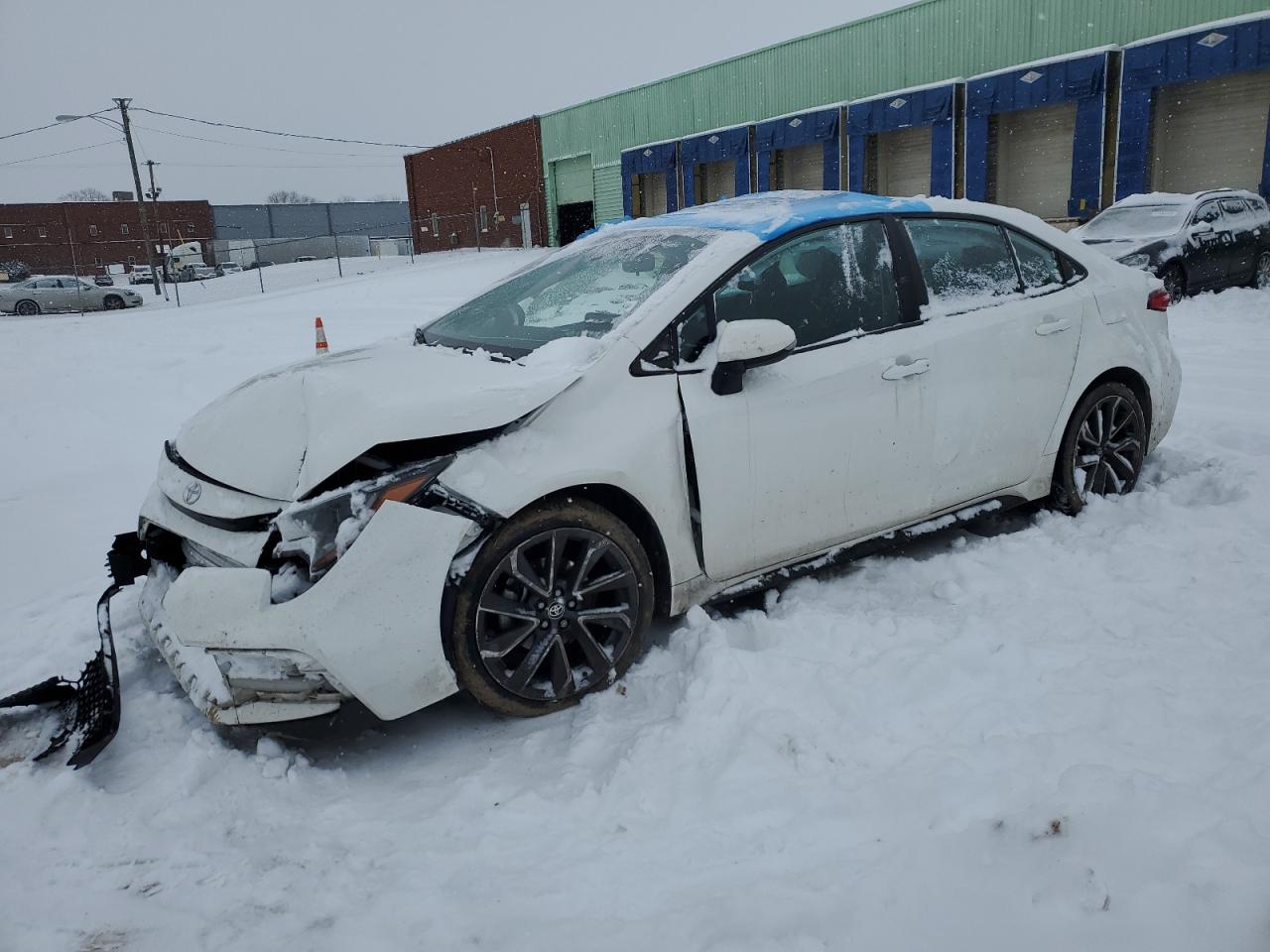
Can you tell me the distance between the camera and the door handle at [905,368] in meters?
3.60

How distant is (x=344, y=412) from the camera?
2.90m

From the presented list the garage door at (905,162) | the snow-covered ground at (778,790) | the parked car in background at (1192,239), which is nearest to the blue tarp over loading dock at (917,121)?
the garage door at (905,162)

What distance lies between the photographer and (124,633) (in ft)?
11.9

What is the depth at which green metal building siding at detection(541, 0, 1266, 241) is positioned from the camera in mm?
20203

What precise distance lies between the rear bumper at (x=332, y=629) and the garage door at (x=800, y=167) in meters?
26.9

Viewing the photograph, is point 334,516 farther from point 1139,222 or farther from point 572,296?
point 1139,222

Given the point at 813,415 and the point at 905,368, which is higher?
the point at 905,368

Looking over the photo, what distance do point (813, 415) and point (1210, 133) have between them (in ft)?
68.1

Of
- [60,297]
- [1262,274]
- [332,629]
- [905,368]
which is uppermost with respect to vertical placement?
[60,297]

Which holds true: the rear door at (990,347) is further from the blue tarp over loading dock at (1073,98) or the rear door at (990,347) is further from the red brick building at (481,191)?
the red brick building at (481,191)

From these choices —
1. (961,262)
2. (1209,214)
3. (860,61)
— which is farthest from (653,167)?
(961,262)

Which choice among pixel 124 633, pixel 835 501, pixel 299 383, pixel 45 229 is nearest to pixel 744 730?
pixel 835 501

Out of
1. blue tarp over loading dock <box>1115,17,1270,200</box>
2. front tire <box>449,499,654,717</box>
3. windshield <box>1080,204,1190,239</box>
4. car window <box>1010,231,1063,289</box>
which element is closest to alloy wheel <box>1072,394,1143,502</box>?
car window <box>1010,231,1063,289</box>

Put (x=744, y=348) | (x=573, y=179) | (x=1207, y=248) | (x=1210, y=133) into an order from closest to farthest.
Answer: (x=744, y=348), (x=1207, y=248), (x=1210, y=133), (x=573, y=179)
